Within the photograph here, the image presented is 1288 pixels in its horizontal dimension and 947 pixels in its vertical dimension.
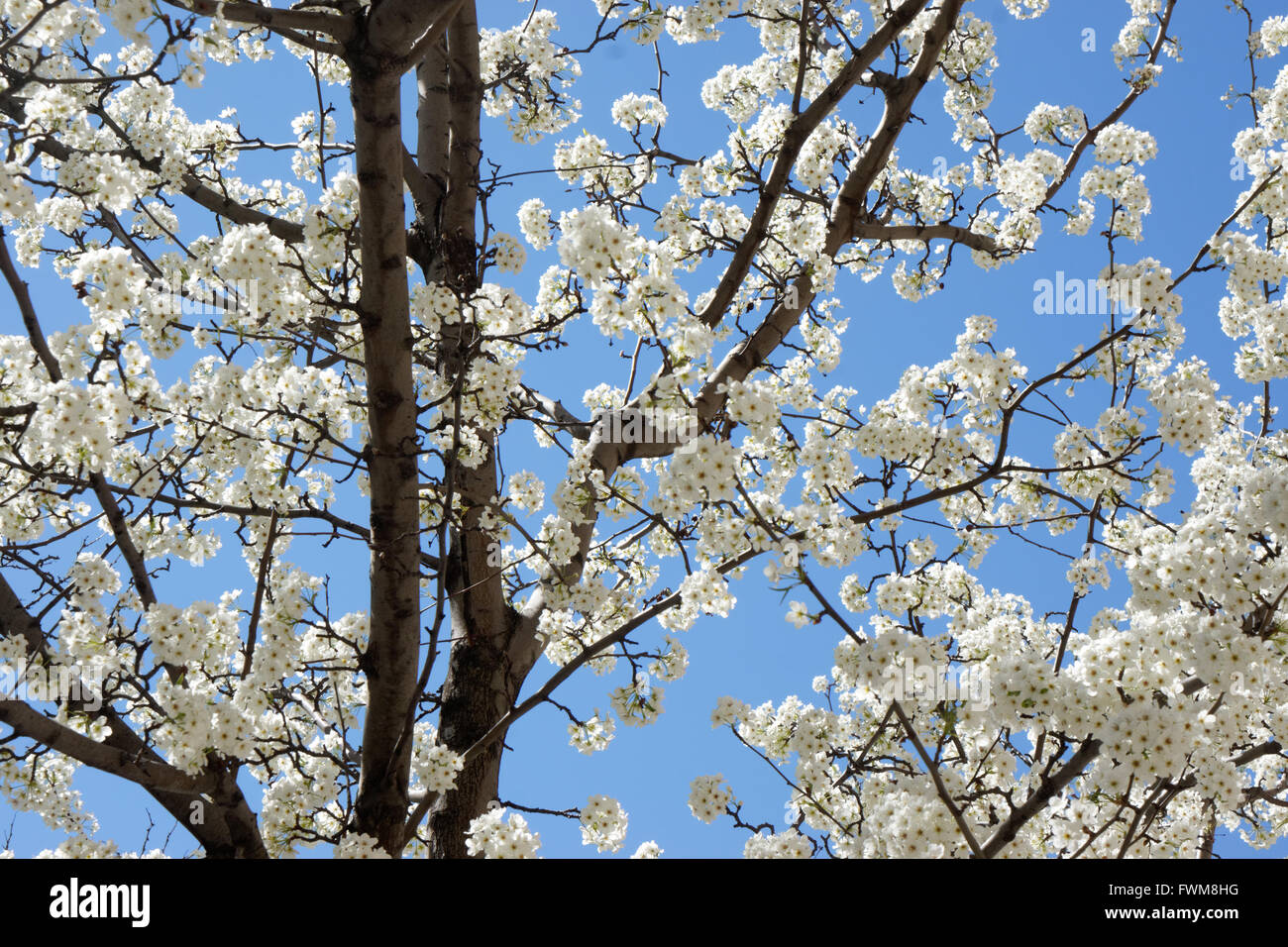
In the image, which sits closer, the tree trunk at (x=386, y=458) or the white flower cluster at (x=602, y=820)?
the tree trunk at (x=386, y=458)

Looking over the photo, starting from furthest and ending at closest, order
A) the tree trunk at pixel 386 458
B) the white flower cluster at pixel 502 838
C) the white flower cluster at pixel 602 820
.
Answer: the white flower cluster at pixel 602 820
the tree trunk at pixel 386 458
the white flower cluster at pixel 502 838

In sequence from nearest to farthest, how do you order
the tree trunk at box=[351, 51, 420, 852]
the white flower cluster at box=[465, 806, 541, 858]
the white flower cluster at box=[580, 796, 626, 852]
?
Result: the white flower cluster at box=[465, 806, 541, 858], the tree trunk at box=[351, 51, 420, 852], the white flower cluster at box=[580, 796, 626, 852]

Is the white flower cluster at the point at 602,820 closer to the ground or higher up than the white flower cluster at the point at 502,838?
higher up

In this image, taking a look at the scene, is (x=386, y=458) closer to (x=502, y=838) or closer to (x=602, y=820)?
(x=502, y=838)

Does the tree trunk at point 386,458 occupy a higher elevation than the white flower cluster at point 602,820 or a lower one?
higher

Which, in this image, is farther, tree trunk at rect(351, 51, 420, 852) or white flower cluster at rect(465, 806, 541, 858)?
tree trunk at rect(351, 51, 420, 852)

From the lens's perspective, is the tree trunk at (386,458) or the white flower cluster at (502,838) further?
the tree trunk at (386,458)

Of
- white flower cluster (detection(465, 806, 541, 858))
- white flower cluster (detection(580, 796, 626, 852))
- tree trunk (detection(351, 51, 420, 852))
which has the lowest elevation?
white flower cluster (detection(465, 806, 541, 858))

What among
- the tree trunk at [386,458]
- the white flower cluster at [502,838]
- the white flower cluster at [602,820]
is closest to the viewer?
the white flower cluster at [502,838]

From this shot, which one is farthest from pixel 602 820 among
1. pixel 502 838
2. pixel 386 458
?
pixel 386 458

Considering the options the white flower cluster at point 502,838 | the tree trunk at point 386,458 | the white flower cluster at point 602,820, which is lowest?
the white flower cluster at point 502,838

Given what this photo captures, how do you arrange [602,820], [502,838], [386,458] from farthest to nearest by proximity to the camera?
[602,820], [386,458], [502,838]

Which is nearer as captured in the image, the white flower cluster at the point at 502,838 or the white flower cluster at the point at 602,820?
the white flower cluster at the point at 502,838
